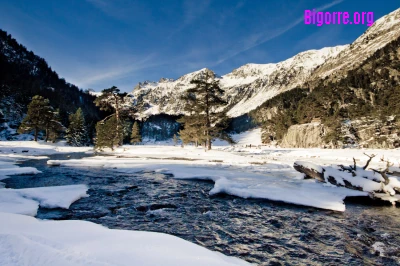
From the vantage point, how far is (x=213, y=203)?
331 inches

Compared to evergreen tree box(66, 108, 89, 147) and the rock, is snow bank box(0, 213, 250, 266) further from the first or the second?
evergreen tree box(66, 108, 89, 147)

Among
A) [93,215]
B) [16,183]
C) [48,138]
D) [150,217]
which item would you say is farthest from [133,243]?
[48,138]

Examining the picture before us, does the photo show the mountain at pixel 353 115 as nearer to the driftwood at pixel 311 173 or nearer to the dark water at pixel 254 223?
the driftwood at pixel 311 173

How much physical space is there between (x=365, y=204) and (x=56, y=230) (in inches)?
410

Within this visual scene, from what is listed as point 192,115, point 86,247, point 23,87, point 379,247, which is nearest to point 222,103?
point 192,115

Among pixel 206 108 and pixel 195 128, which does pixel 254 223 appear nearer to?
pixel 206 108

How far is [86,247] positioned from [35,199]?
607 centimetres

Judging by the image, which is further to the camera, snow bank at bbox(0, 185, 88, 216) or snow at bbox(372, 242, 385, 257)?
snow bank at bbox(0, 185, 88, 216)

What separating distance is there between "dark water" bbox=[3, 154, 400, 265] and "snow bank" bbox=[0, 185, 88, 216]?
0.32 metres

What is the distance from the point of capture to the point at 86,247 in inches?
132

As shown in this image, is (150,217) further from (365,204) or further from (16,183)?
(16,183)

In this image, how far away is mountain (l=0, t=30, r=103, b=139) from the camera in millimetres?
73188

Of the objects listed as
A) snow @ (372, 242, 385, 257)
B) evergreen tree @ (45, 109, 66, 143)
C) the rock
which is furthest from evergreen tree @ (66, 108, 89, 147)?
snow @ (372, 242, 385, 257)

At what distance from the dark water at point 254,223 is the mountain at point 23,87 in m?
76.1
